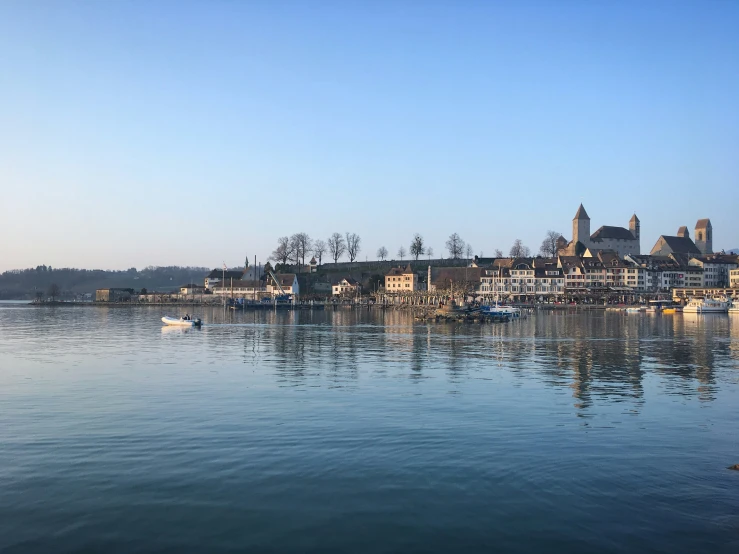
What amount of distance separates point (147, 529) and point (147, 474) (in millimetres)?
3168

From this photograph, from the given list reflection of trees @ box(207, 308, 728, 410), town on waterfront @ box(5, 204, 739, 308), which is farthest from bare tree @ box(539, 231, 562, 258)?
reflection of trees @ box(207, 308, 728, 410)

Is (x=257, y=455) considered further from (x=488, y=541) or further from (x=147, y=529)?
(x=488, y=541)

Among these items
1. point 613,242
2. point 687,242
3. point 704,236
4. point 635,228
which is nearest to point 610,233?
point 613,242

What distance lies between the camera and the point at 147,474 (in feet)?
45.9

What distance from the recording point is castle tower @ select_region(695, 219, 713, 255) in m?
194

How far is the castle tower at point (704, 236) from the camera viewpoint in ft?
635

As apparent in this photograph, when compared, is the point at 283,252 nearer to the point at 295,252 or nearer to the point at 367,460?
the point at 295,252

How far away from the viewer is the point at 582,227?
181 metres

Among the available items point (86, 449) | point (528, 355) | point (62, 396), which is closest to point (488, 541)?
point (86, 449)

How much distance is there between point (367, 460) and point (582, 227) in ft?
582

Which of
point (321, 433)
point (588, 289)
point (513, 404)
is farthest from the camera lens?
point (588, 289)

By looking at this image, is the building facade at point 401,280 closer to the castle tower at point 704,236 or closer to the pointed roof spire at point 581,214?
the pointed roof spire at point 581,214

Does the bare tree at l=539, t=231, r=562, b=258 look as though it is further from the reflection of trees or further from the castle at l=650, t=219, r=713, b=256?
the reflection of trees

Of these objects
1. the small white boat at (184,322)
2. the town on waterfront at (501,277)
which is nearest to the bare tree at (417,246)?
the town on waterfront at (501,277)
